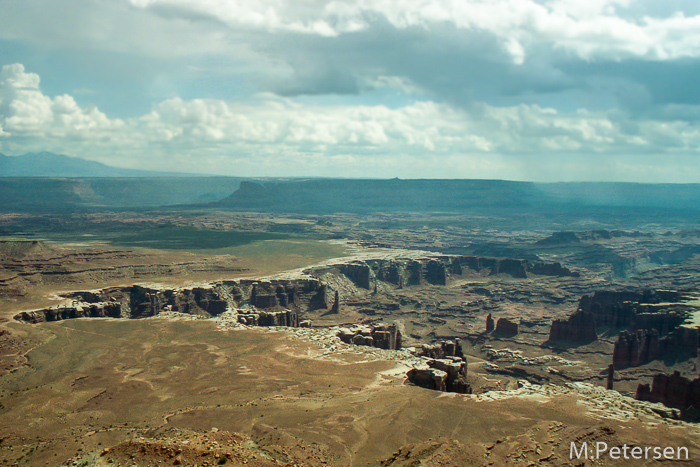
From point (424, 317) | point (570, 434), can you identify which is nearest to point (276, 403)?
point (570, 434)

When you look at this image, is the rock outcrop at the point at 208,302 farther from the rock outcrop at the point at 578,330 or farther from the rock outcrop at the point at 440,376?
the rock outcrop at the point at 578,330

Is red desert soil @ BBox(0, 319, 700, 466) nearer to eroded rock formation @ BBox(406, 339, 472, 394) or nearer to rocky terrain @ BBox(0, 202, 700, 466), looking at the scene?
rocky terrain @ BBox(0, 202, 700, 466)

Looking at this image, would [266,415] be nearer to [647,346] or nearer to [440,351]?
[440,351]

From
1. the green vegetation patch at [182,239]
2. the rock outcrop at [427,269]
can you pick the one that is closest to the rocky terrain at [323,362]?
the rock outcrop at [427,269]

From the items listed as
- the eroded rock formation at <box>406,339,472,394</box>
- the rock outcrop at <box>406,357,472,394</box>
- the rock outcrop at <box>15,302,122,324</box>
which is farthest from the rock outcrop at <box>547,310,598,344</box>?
the rock outcrop at <box>15,302,122,324</box>

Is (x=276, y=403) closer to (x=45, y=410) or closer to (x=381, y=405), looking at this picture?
(x=381, y=405)

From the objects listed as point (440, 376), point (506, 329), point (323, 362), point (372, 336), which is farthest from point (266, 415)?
point (506, 329)
